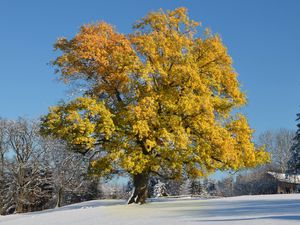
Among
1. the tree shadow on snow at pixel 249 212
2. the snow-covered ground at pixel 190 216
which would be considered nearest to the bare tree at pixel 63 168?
the snow-covered ground at pixel 190 216

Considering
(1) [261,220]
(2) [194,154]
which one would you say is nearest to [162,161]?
(2) [194,154]

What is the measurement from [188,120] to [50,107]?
21.7ft

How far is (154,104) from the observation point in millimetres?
19359

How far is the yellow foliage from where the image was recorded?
1903cm

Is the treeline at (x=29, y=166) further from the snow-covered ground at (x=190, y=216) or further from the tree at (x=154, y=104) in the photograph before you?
the snow-covered ground at (x=190, y=216)

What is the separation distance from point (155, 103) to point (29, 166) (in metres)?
26.9

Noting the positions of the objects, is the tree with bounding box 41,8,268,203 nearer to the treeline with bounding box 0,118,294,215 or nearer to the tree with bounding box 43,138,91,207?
the treeline with bounding box 0,118,294,215

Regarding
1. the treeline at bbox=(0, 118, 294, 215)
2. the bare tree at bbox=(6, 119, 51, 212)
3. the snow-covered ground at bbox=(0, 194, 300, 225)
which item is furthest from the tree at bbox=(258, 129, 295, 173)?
the snow-covered ground at bbox=(0, 194, 300, 225)

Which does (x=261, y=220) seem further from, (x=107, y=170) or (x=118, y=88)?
(x=118, y=88)

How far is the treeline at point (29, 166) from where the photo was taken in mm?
42156

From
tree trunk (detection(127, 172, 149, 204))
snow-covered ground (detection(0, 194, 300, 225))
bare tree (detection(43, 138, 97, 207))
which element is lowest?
snow-covered ground (detection(0, 194, 300, 225))

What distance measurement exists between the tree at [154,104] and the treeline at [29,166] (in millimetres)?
19431

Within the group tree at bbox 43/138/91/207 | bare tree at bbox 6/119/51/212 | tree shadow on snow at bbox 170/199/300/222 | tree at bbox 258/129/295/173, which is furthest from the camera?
tree at bbox 258/129/295/173

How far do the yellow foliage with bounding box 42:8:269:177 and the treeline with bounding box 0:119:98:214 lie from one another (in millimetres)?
19652
